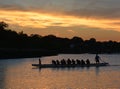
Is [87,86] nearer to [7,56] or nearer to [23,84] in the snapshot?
[23,84]

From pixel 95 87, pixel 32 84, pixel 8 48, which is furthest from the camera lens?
pixel 8 48

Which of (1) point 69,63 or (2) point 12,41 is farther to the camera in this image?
(2) point 12,41

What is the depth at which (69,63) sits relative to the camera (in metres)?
73.9

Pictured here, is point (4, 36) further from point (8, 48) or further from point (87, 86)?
point (87, 86)

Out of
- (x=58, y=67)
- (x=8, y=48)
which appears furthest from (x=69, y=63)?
(x=8, y=48)

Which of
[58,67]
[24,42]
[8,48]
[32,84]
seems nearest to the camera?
[32,84]

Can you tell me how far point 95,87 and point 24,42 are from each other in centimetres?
14955

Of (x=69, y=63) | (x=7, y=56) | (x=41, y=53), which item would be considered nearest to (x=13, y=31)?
(x=41, y=53)

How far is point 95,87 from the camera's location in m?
41.2

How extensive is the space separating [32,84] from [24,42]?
146101mm

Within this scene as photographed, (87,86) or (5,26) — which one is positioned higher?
(5,26)

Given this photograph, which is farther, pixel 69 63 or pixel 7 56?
pixel 7 56

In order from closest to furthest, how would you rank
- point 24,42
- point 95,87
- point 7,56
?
1. point 95,87
2. point 7,56
3. point 24,42

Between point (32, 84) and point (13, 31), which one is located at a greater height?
point (13, 31)
